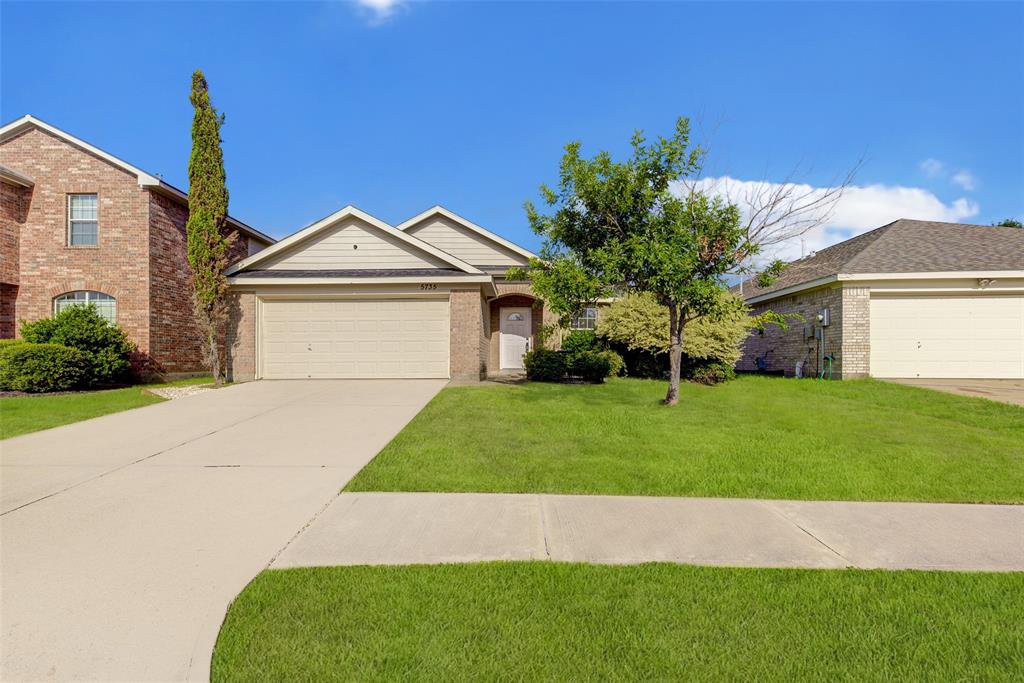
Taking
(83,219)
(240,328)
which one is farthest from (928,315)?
(83,219)

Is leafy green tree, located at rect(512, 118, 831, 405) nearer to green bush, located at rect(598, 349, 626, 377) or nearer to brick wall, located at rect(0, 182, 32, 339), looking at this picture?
green bush, located at rect(598, 349, 626, 377)

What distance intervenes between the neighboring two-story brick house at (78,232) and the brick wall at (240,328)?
2.27 m

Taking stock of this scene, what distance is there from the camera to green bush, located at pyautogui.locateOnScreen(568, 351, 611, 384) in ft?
46.6

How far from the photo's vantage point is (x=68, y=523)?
164 inches

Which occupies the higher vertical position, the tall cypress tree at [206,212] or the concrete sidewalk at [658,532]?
the tall cypress tree at [206,212]

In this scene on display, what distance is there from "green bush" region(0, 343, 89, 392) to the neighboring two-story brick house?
85.3 inches

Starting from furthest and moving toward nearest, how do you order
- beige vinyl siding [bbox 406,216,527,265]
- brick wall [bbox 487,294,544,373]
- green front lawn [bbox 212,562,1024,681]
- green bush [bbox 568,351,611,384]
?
1. beige vinyl siding [bbox 406,216,527,265]
2. brick wall [bbox 487,294,544,373]
3. green bush [bbox 568,351,611,384]
4. green front lawn [bbox 212,562,1024,681]

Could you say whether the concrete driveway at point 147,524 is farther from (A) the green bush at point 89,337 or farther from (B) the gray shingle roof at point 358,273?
(B) the gray shingle roof at point 358,273

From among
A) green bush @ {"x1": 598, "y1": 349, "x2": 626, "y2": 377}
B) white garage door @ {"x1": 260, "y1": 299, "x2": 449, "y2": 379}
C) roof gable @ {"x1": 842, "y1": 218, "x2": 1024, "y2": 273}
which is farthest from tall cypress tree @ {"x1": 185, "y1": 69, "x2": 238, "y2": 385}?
roof gable @ {"x1": 842, "y1": 218, "x2": 1024, "y2": 273}

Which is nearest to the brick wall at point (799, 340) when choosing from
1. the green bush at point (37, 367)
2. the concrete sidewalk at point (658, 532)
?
the concrete sidewalk at point (658, 532)

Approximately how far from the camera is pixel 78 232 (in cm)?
1466

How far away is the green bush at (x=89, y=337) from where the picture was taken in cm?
1265

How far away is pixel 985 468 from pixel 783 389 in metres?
7.65

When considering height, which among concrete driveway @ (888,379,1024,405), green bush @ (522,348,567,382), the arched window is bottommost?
concrete driveway @ (888,379,1024,405)
